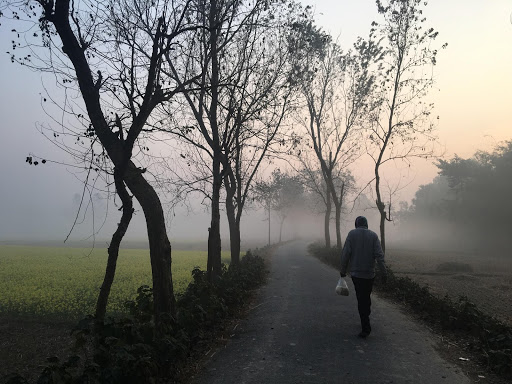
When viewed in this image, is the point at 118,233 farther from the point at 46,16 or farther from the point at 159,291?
the point at 46,16

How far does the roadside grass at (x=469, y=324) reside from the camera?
5.55 m

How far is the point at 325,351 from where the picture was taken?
6098 mm

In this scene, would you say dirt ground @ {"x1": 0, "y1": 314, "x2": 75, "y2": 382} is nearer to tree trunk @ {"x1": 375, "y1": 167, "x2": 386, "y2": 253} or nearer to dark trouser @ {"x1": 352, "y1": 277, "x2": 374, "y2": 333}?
dark trouser @ {"x1": 352, "y1": 277, "x2": 374, "y2": 333}

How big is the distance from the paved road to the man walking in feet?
1.75

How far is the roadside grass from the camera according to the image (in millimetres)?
5547

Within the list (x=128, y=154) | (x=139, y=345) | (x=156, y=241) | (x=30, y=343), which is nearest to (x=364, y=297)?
(x=156, y=241)

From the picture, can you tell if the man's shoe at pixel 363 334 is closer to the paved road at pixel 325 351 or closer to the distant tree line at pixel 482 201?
the paved road at pixel 325 351

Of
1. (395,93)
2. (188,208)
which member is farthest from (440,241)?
(188,208)

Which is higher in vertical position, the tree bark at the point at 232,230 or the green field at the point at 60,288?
the tree bark at the point at 232,230

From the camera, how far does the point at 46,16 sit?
6.11 meters

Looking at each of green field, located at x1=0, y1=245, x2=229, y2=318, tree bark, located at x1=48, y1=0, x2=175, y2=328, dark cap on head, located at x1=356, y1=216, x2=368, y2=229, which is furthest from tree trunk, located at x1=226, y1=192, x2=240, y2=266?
tree bark, located at x1=48, y1=0, x2=175, y2=328

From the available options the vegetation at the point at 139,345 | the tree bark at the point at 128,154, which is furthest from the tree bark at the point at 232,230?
the tree bark at the point at 128,154

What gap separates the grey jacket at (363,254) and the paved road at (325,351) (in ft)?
4.03

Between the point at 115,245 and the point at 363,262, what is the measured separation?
4.56 metres
